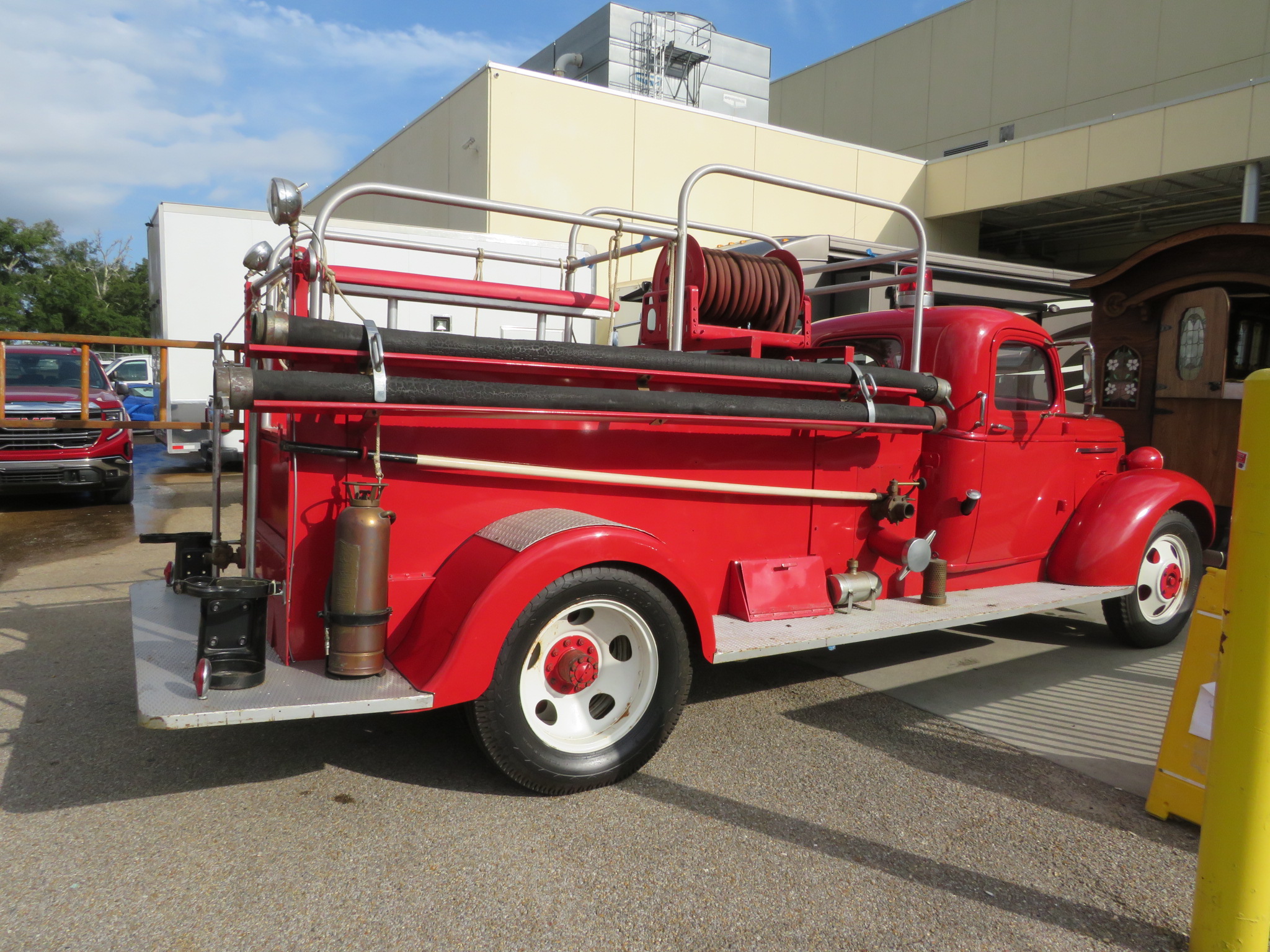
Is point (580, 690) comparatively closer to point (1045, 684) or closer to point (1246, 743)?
point (1246, 743)

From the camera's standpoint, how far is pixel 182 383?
1157 cm

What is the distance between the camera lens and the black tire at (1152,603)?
528cm

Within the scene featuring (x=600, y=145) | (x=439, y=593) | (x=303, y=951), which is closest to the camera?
(x=303, y=951)

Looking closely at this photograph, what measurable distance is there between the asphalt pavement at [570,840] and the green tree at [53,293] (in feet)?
134

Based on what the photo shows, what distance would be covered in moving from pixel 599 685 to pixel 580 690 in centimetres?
8

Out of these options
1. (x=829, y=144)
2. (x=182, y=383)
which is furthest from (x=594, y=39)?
(x=182, y=383)

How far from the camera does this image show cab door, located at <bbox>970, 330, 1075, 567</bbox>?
4.83 m

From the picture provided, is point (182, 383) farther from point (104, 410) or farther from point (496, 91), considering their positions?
point (496, 91)

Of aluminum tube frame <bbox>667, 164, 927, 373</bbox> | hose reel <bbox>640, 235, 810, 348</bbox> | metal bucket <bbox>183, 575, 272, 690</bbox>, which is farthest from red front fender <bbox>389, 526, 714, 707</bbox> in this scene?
hose reel <bbox>640, 235, 810, 348</bbox>

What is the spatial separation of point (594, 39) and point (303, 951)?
79.7 ft

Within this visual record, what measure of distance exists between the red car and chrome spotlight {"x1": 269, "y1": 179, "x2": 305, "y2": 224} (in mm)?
7606

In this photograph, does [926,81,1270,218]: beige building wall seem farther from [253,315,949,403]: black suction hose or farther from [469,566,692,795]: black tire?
[469,566,692,795]: black tire

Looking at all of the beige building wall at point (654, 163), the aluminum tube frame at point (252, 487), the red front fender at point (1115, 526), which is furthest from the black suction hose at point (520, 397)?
the beige building wall at point (654, 163)

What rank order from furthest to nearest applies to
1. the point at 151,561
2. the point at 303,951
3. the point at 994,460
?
the point at 151,561, the point at 994,460, the point at 303,951
